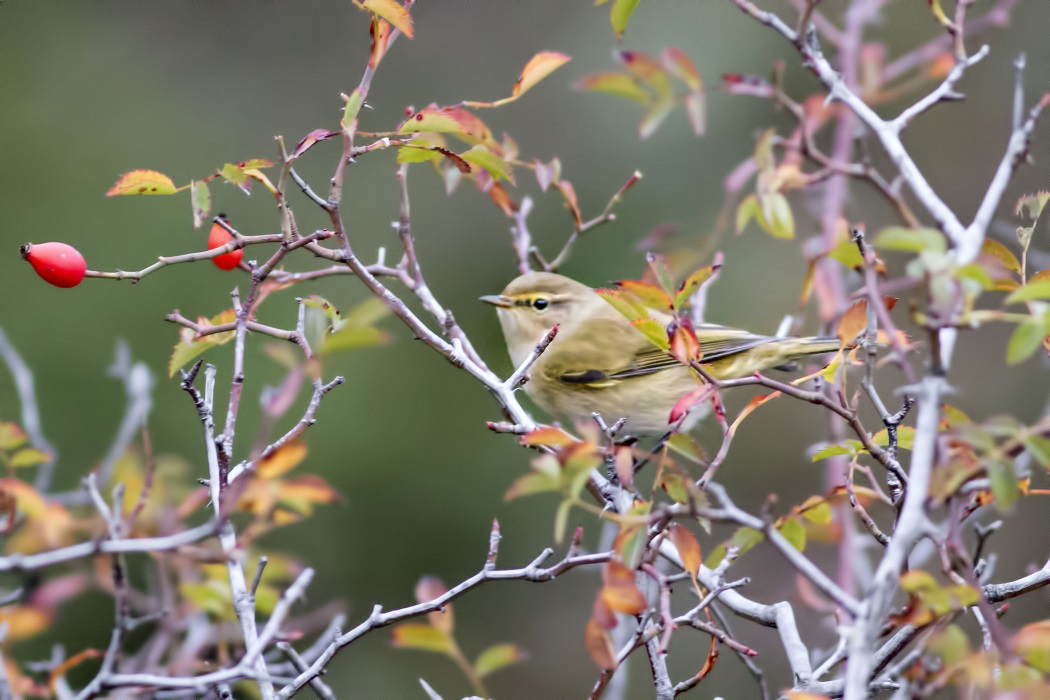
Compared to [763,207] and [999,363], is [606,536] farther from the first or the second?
[999,363]

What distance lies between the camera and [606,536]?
2.31m

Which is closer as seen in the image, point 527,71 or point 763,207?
point 763,207

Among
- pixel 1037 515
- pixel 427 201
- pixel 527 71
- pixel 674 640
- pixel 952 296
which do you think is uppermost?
pixel 527 71

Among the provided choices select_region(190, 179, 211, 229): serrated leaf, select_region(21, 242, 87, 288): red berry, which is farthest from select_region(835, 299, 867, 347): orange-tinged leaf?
select_region(21, 242, 87, 288): red berry

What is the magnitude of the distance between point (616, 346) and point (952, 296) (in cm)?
263

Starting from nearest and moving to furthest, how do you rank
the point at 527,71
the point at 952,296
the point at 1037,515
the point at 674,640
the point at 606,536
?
the point at 952,296, the point at 527,71, the point at 606,536, the point at 674,640, the point at 1037,515

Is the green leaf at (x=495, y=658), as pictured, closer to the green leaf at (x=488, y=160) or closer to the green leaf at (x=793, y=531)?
the green leaf at (x=793, y=531)

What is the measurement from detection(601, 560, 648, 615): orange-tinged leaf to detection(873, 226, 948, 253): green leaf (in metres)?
0.42

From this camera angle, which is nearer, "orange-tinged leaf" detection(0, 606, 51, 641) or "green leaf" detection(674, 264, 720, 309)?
"orange-tinged leaf" detection(0, 606, 51, 641)

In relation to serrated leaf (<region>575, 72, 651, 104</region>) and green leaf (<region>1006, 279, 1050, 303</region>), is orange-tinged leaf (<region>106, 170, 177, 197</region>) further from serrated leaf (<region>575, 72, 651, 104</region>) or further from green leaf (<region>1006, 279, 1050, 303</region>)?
green leaf (<region>1006, 279, 1050, 303</region>)

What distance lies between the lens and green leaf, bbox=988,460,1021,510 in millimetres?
892

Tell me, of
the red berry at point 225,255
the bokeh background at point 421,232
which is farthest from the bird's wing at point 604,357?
the red berry at point 225,255

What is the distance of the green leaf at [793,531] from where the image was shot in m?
1.17

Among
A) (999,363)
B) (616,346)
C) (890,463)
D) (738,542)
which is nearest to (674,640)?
(616,346)
